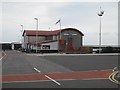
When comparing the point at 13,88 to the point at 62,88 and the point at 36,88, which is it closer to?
the point at 36,88

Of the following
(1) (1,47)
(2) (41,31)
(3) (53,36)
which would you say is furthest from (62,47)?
(1) (1,47)

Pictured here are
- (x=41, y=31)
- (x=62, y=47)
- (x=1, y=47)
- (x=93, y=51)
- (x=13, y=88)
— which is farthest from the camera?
(x=1, y=47)

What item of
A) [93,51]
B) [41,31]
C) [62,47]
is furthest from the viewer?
[41,31]

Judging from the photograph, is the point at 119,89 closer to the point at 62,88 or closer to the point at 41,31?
the point at 62,88

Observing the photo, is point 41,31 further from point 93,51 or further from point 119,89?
point 119,89

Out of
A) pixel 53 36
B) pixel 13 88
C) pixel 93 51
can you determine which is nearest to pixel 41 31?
pixel 53 36

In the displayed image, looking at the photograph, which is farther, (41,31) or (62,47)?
(41,31)

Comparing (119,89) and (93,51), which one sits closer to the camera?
(119,89)

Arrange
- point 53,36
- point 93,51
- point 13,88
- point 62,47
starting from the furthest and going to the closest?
point 53,36, point 62,47, point 93,51, point 13,88

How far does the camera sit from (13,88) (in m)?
13.4

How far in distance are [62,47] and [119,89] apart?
76.6 m

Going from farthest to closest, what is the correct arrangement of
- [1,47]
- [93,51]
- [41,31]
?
1. [1,47]
2. [41,31]
3. [93,51]

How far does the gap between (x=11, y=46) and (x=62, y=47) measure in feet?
194

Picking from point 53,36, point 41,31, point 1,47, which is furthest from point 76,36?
point 1,47
